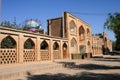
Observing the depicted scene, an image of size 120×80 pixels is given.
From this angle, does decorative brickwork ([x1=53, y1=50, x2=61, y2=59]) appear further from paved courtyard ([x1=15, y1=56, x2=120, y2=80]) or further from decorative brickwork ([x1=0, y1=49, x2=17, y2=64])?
decorative brickwork ([x1=0, y1=49, x2=17, y2=64])

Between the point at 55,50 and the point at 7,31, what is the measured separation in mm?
11615

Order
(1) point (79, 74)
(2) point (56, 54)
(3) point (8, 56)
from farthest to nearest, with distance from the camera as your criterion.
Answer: (2) point (56, 54), (3) point (8, 56), (1) point (79, 74)

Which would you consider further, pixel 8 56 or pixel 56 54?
pixel 56 54

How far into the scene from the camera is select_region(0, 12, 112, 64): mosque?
812 inches

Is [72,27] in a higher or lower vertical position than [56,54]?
higher

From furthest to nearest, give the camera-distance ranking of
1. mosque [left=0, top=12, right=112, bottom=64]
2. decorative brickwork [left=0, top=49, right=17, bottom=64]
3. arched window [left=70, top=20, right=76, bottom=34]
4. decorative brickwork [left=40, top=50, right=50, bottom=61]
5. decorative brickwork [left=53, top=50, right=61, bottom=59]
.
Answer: arched window [left=70, top=20, right=76, bottom=34] → decorative brickwork [left=53, top=50, right=61, bottom=59] → decorative brickwork [left=40, top=50, right=50, bottom=61] → mosque [left=0, top=12, right=112, bottom=64] → decorative brickwork [left=0, top=49, right=17, bottom=64]

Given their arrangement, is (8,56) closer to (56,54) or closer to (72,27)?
(56,54)

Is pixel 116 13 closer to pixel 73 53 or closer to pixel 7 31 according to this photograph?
pixel 7 31

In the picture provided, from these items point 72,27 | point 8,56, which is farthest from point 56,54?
point 8,56

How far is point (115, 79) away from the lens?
495 inches

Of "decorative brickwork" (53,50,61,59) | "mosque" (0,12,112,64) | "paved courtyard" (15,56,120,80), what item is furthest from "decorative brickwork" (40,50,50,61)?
"paved courtyard" (15,56,120,80)

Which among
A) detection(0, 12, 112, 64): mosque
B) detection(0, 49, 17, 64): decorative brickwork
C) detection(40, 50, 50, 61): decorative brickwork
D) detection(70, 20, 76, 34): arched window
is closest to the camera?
detection(0, 49, 17, 64): decorative brickwork

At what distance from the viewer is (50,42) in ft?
92.5

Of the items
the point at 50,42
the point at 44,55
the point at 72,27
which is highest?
the point at 72,27
